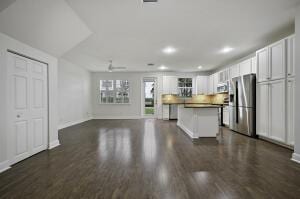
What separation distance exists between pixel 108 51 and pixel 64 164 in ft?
12.7

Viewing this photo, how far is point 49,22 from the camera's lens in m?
2.86

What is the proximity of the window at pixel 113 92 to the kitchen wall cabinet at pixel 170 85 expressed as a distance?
2.28 metres

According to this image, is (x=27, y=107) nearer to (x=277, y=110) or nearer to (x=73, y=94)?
(x=73, y=94)

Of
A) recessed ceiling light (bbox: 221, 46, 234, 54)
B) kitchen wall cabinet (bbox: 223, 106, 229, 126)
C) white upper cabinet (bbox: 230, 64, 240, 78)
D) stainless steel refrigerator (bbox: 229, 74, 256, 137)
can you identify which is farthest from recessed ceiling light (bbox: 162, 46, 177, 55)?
kitchen wall cabinet (bbox: 223, 106, 229, 126)

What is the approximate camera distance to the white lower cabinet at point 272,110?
11.6 feet

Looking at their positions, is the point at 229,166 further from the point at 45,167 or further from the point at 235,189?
the point at 45,167

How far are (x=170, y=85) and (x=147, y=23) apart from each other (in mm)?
5994

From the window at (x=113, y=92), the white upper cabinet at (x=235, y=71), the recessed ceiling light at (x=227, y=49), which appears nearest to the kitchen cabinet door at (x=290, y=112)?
the recessed ceiling light at (x=227, y=49)

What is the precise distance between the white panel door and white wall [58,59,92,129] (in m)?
Result: 2.78

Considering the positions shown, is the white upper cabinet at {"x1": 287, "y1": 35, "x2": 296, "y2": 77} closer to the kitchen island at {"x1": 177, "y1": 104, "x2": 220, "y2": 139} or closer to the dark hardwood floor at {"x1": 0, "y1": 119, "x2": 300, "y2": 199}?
the dark hardwood floor at {"x1": 0, "y1": 119, "x2": 300, "y2": 199}

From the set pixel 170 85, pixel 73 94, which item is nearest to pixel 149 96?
pixel 170 85

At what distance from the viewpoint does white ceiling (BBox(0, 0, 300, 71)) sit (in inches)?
104

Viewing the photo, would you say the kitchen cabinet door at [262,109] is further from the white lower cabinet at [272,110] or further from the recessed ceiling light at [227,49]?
the recessed ceiling light at [227,49]

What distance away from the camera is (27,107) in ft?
9.98
